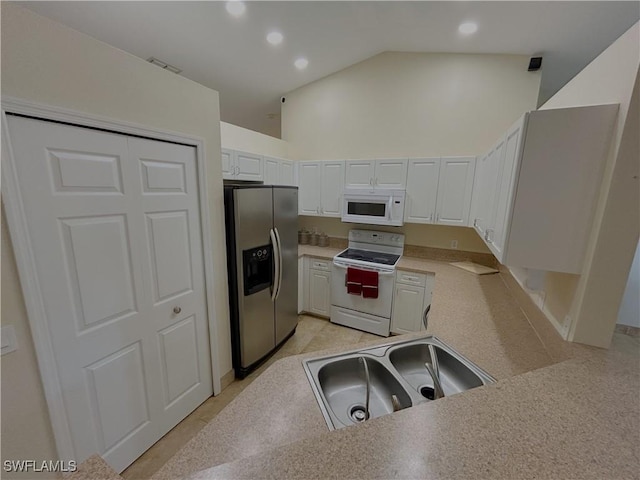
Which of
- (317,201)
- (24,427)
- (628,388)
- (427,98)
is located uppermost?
(427,98)

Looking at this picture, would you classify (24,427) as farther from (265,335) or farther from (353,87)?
(353,87)

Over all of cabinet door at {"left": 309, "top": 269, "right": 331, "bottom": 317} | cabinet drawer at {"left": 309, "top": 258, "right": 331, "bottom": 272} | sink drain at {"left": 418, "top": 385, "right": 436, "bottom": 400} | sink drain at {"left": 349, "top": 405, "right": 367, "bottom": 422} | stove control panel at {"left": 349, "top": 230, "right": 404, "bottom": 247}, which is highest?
stove control panel at {"left": 349, "top": 230, "right": 404, "bottom": 247}

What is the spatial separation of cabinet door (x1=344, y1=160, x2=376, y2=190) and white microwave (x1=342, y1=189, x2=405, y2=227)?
11 centimetres

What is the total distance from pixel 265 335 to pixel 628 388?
2289 mm

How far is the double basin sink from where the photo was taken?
1.14 metres

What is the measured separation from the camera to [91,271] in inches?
51.8

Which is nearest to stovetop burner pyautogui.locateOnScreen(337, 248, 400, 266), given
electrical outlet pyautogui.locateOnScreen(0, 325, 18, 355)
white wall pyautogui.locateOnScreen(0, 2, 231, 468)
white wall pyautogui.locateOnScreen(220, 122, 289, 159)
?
white wall pyautogui.locateOnScreen(220, 122, 289, 159)

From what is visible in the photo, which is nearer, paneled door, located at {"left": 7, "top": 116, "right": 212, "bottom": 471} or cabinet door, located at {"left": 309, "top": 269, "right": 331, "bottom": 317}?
paneled door, located at {"left": 7, "top": 116, "right": 212, "bottom": 471}

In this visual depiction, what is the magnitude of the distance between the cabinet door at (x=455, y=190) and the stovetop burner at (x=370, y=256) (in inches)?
27.9

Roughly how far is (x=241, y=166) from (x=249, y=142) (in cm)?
57

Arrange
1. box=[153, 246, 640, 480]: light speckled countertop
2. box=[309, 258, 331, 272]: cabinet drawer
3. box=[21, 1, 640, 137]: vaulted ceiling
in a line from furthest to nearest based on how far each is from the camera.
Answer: box=[309, 258, 331, 272]: cabinet drawer
box=[21, 1, 640, 137]: vaulted ceiling
box=[153, 246, 640, 480]: light speckled countertop

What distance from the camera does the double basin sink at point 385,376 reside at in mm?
1137

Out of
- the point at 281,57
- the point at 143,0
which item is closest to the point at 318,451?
the point at 143,0

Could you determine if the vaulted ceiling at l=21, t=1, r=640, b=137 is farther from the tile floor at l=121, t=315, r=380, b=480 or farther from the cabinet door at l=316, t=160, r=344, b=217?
the tile floor at l=121, t=315, r=380, b=480
